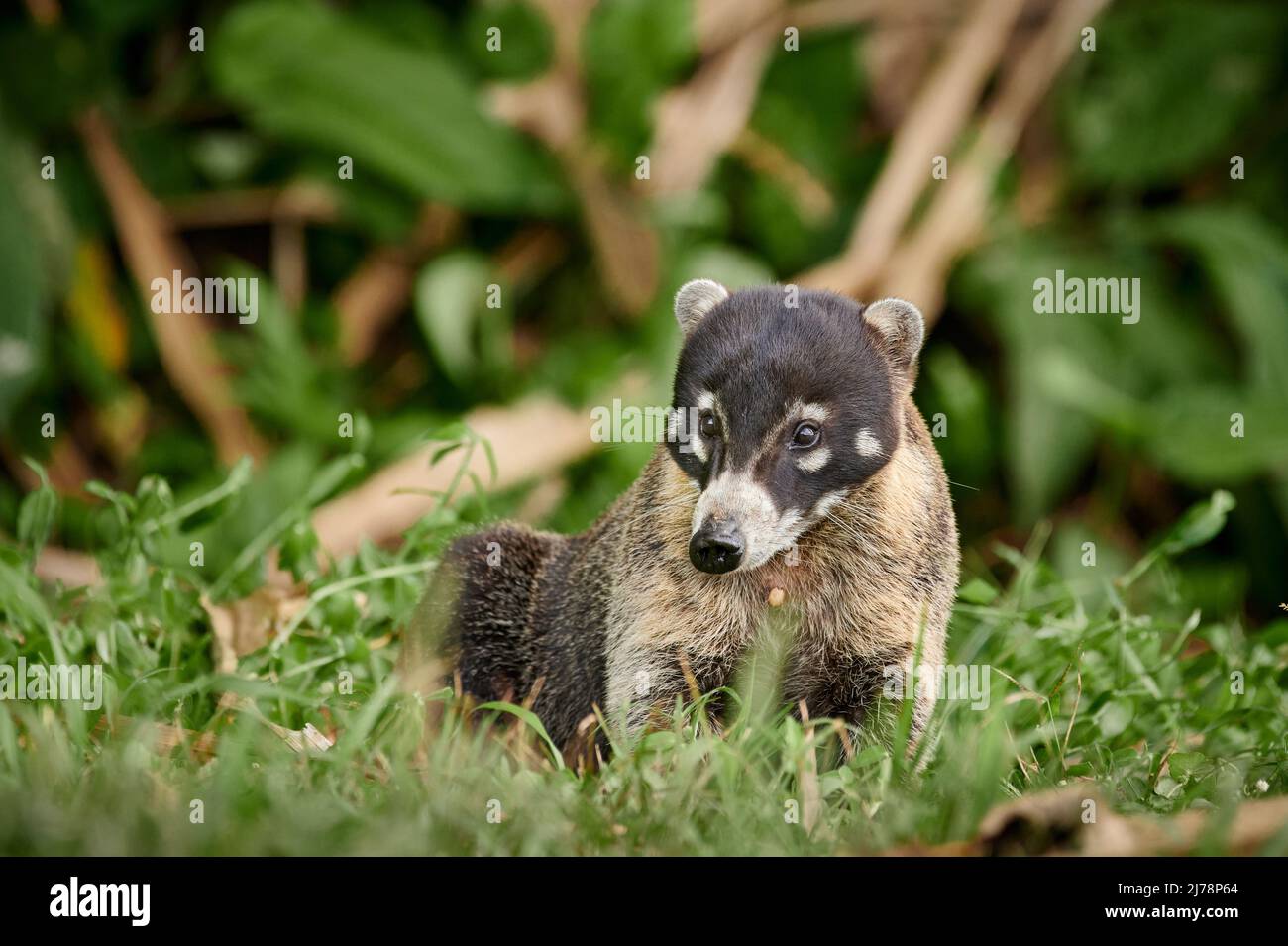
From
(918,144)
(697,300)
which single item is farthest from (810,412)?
(918,144)

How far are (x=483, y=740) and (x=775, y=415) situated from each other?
1335 mm

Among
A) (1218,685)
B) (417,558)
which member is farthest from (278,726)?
(1218,685)

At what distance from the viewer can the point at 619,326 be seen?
9.01m

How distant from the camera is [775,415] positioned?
13.0ft

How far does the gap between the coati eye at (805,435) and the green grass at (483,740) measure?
74cm

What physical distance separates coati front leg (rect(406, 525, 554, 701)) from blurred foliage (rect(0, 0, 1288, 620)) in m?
2.53

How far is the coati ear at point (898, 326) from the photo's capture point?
4.29m

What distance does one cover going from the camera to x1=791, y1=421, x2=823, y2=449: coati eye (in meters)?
4.01

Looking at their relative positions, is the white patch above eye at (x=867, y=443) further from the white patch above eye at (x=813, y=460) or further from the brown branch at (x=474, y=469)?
the brown branch at (x=474, y=469)

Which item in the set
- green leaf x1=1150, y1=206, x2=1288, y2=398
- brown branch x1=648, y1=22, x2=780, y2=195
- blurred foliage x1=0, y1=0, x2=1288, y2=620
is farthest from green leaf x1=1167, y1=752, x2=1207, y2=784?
brown branch x1=648, y1=22, x2=780, y2=195

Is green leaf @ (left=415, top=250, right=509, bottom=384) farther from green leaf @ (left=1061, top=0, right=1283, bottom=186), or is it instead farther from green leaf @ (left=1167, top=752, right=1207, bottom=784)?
→ green leaf @ (left=1167, top=752, right=1207, bottom=784)

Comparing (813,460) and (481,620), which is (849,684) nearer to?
(813,460)

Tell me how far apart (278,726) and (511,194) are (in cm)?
479
